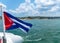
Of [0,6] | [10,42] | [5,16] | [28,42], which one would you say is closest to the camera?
[0,6]

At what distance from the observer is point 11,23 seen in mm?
13984

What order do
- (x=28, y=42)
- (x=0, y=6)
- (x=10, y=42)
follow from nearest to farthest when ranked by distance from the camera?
1. (x=0, y=6)
2. (x=10, y=42)
3. (x=28, y=42)

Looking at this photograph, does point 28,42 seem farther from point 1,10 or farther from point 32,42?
point 1,10

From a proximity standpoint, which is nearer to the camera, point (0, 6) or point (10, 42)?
point (0, 6)

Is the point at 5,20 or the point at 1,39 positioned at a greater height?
the point at 5,20

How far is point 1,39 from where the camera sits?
14609 millimetres

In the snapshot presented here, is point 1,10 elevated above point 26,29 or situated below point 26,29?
above

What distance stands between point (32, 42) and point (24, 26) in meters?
17.0

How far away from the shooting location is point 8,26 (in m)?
14.0

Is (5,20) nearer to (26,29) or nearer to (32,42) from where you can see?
(26,29)

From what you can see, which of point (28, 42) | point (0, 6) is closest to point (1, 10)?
point (0, 6)

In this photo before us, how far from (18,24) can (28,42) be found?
1658cm

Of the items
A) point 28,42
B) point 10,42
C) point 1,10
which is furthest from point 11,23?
point 28,42

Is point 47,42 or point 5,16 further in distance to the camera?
point 47,42
